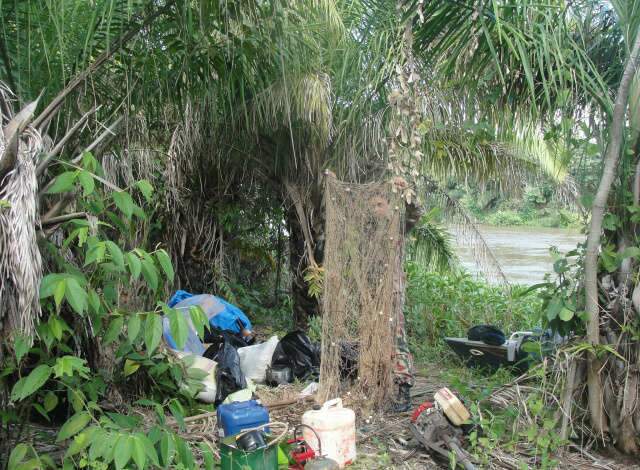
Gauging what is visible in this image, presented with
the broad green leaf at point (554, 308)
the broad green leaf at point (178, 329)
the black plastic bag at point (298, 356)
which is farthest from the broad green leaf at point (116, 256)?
the black plastic bag at point (298, 356)

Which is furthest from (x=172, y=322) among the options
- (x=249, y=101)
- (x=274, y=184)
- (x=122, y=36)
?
(x=274, y=184)

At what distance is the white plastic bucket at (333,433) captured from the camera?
13.3ft

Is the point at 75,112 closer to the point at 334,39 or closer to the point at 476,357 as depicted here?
the point at 334,39

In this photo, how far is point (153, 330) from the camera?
2988 mm

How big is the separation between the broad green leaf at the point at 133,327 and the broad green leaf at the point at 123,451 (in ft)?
1.45

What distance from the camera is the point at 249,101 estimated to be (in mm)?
6555

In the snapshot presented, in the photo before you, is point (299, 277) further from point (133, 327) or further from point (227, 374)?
point (133, 327)

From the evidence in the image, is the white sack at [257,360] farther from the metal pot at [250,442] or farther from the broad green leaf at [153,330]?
the broad green leaf at [153,330]

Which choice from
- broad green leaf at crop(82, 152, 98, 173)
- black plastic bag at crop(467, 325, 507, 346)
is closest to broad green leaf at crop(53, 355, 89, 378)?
broad green leaf at crop(82, 152, 98, 173)

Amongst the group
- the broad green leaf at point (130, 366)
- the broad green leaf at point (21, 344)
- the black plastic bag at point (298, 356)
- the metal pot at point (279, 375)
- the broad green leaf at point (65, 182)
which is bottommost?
the metal pot at point (279, 375)

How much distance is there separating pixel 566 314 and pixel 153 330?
2.52 meters

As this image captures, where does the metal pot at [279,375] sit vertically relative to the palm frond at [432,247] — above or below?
below

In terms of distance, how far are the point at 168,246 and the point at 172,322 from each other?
5.10 metres

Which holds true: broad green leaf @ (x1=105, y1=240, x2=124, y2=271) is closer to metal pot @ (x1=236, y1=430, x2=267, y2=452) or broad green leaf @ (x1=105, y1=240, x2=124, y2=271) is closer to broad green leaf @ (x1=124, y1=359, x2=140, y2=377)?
metal pot @ (x1=236, y1=430, x2=267, y2=452)
